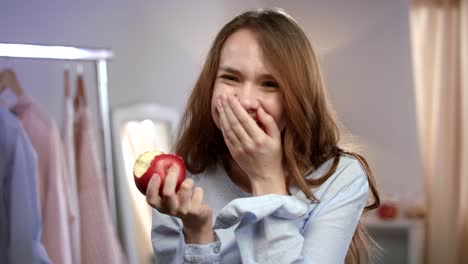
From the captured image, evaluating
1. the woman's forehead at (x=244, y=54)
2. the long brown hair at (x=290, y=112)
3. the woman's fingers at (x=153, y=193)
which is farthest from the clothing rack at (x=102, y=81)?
the woman's fingers at (x=153, y=193)

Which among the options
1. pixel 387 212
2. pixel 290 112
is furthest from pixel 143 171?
pixel 387 212

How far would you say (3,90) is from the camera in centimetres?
207

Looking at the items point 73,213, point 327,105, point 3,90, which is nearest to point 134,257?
point 73,213

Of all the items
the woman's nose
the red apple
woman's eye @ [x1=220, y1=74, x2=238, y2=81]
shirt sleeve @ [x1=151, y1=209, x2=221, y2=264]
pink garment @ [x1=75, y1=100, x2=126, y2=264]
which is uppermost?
woman's eye @ [x1=220, y1=74, x2=238, y2=81]

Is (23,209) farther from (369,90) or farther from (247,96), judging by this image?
(369,90)

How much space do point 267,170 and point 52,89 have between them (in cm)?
149

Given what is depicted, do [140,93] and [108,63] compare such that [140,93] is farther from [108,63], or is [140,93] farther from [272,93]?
[272,93]

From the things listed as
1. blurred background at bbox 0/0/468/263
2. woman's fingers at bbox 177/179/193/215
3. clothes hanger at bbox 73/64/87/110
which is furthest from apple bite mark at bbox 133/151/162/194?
blurred background at bbox 0/0/468/263

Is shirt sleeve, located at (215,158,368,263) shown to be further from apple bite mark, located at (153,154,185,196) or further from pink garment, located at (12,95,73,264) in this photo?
pink garment, located at (12,95,73,264)

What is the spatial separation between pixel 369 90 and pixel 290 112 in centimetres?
315

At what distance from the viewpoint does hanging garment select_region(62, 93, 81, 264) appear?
89.4 inches

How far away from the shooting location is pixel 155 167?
1091 mm

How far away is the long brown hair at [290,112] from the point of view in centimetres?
113

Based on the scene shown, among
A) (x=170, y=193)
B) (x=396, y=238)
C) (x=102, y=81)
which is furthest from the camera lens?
(x=396, y=238)
